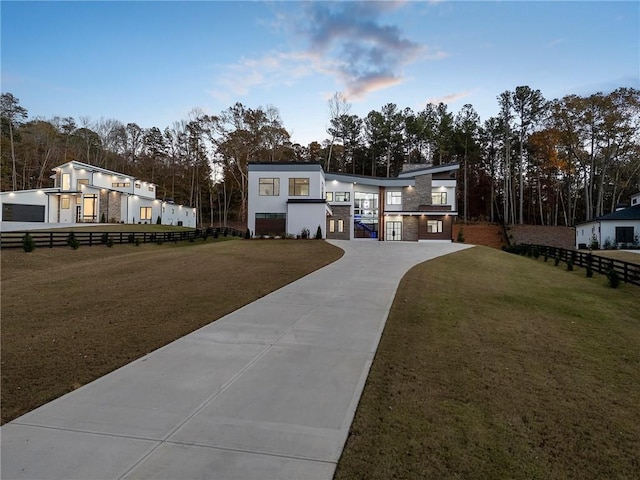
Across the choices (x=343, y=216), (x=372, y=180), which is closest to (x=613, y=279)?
(x=343, y=216)

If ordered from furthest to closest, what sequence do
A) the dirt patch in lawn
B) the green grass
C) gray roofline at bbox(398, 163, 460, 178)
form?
gray roofline at bbox(398, 163, 460, 178) < the dirt patch in lawn < the green grass

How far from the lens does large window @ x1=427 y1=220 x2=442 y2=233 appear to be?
35412mm

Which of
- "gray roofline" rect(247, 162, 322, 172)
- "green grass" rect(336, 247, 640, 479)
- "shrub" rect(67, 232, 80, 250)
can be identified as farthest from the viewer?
"gray roofline" rect(247, 162, 322, 172)

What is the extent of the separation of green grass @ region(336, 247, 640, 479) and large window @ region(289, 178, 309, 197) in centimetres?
2245

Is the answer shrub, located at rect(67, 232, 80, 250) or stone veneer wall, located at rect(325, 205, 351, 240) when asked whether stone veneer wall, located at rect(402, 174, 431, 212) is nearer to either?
stone veneer wall, located at rect(325, 205, 351, 240)

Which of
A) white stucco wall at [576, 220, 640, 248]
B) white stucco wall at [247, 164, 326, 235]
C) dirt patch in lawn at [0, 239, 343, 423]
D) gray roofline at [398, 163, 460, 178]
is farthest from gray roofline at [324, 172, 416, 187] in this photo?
dirt patch in lawn at [0, 239, 343, 423]

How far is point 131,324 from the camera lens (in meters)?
7.07

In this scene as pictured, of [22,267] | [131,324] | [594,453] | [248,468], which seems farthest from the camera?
[22,267]

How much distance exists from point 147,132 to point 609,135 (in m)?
65.0

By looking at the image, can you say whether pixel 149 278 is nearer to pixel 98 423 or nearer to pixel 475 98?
pixel 98 423

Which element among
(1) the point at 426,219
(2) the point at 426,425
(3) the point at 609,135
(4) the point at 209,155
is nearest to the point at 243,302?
(2) the point at 426,425

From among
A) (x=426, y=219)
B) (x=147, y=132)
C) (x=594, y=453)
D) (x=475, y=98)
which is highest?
(x=475, y=98)

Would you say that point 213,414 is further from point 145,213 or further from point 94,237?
point 145,213

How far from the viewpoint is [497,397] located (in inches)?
174
